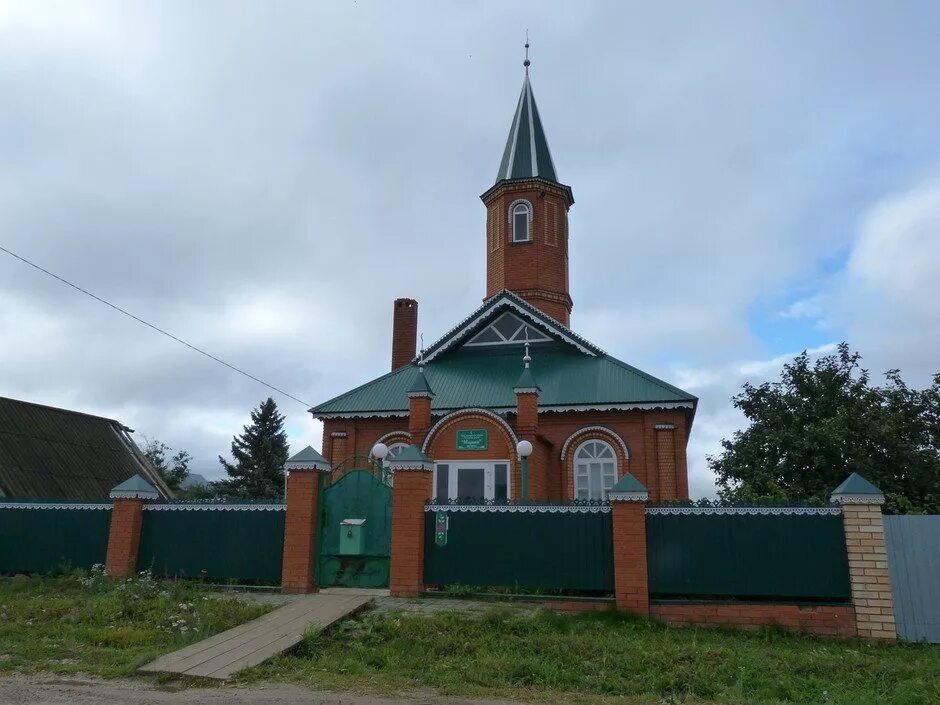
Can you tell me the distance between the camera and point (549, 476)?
18.8 metres

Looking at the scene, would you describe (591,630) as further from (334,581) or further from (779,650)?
(334,581)

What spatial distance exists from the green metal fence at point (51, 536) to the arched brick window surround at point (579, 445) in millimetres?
10550

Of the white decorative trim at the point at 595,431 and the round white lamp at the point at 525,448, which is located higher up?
the white decorative trim at the point at 595,431

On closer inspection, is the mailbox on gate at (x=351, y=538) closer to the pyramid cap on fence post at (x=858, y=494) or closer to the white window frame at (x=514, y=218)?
the pyramid cap on fence post at (x=858, y=494)

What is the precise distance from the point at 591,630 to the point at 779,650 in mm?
2090

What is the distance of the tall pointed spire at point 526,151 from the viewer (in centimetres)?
2520

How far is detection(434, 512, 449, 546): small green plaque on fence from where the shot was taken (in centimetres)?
1107

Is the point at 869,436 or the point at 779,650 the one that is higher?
the point at 869,436

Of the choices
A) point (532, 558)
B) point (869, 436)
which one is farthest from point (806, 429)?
point (532, 558)

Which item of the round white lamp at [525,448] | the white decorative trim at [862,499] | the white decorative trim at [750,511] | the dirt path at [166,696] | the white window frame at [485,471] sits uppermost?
the round white lamp at [525,448]

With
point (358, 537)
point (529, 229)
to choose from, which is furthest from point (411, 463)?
point (529, 229)

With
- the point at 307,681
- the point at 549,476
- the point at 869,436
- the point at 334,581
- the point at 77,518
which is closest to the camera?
the point at 307,681

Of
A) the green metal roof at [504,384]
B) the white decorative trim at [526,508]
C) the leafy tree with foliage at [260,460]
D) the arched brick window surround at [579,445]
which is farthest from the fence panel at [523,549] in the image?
the leafy tree with foliage at [260,460]

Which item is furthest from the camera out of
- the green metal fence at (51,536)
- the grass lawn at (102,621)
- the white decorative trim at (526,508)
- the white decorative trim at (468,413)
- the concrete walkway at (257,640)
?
the white decorative trim at (468,413)
